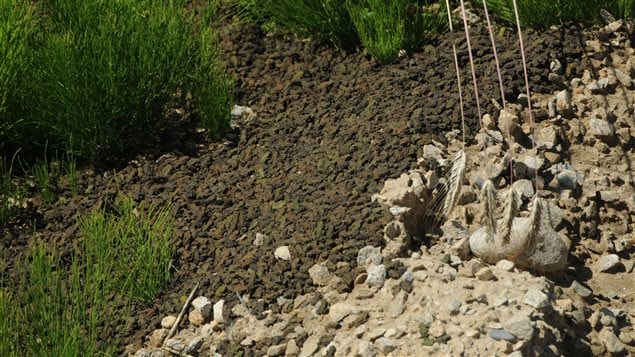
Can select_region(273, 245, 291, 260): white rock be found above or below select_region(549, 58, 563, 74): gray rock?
below

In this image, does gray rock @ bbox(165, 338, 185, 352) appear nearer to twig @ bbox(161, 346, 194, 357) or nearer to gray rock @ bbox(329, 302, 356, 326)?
twig @ bbox(161, 346, 194, 357)

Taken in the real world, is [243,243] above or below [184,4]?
below

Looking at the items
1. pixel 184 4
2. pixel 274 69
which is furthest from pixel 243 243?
pixel 184 4

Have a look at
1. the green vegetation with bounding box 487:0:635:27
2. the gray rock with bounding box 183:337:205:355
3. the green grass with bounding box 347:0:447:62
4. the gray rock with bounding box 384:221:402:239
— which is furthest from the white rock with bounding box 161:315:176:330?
the green vegetation with bounding box 487:0:635:27

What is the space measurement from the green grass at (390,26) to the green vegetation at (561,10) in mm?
350

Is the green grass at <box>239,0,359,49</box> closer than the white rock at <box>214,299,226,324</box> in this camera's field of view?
No

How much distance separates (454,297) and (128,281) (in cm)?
114

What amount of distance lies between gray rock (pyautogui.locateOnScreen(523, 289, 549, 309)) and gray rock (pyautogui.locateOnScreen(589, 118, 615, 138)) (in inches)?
42.0

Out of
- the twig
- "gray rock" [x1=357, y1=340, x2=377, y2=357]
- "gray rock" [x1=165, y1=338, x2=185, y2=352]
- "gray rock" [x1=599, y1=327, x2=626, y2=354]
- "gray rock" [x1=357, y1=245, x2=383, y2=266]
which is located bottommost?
"gray rock" [x1=599, y1=327, x2=626, y2=354]

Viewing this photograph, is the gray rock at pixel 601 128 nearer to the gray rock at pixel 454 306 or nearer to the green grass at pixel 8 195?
the gray rock at pixel 454 306

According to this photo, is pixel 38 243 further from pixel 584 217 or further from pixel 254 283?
pixel 584 217

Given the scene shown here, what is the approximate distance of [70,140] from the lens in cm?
439

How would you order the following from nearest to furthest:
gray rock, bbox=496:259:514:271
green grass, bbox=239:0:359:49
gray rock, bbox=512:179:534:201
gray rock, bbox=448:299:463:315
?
gray rock, bbox=448:299:463:315, gray rock, bbox=496:259:514:271, gray rock, bbox=512:179:534:201, green grass, bbox=239:0:359:49

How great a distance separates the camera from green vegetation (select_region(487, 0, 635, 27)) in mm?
4668
